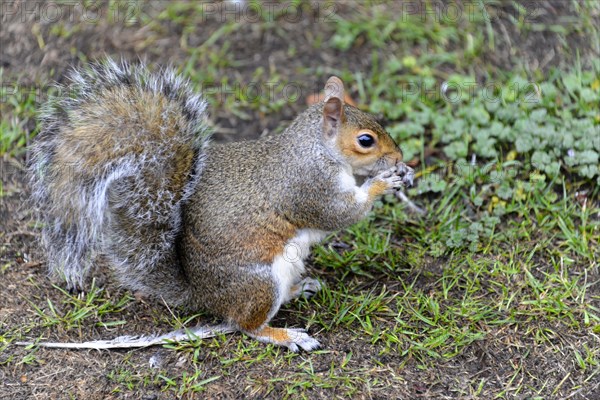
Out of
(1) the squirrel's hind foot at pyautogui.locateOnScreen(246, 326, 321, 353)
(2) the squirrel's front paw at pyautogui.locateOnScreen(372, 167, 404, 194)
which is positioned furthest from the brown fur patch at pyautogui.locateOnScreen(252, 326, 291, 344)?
(2) the squirrel's front paw at pyautogui.locateOnScreen(372, 167, 404, 194)

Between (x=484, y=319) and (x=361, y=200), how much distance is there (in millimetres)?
646

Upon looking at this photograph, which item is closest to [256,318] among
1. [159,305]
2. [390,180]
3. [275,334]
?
[275,334]

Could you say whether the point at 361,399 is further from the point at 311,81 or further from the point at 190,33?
the point at 190,33

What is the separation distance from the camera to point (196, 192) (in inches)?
113

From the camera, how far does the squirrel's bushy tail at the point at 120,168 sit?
2.68m

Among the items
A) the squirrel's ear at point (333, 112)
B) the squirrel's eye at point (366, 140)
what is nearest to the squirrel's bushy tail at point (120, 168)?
the squirrel's ear at point (333, 112)

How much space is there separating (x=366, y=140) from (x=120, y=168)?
85 centimetres

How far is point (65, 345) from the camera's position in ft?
9.61

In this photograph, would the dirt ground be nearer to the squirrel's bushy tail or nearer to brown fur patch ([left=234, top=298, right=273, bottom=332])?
brown fur patch ([left=234, top=298, right=273, bottom=332])

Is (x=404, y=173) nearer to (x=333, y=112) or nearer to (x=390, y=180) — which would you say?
(x=390, y=180)

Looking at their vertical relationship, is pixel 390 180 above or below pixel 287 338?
above

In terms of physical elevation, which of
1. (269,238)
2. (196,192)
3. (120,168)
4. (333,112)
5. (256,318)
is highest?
(333,112)

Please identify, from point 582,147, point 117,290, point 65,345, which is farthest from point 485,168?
point 65,345

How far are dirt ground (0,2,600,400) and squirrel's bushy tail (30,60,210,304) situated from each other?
299 mm
